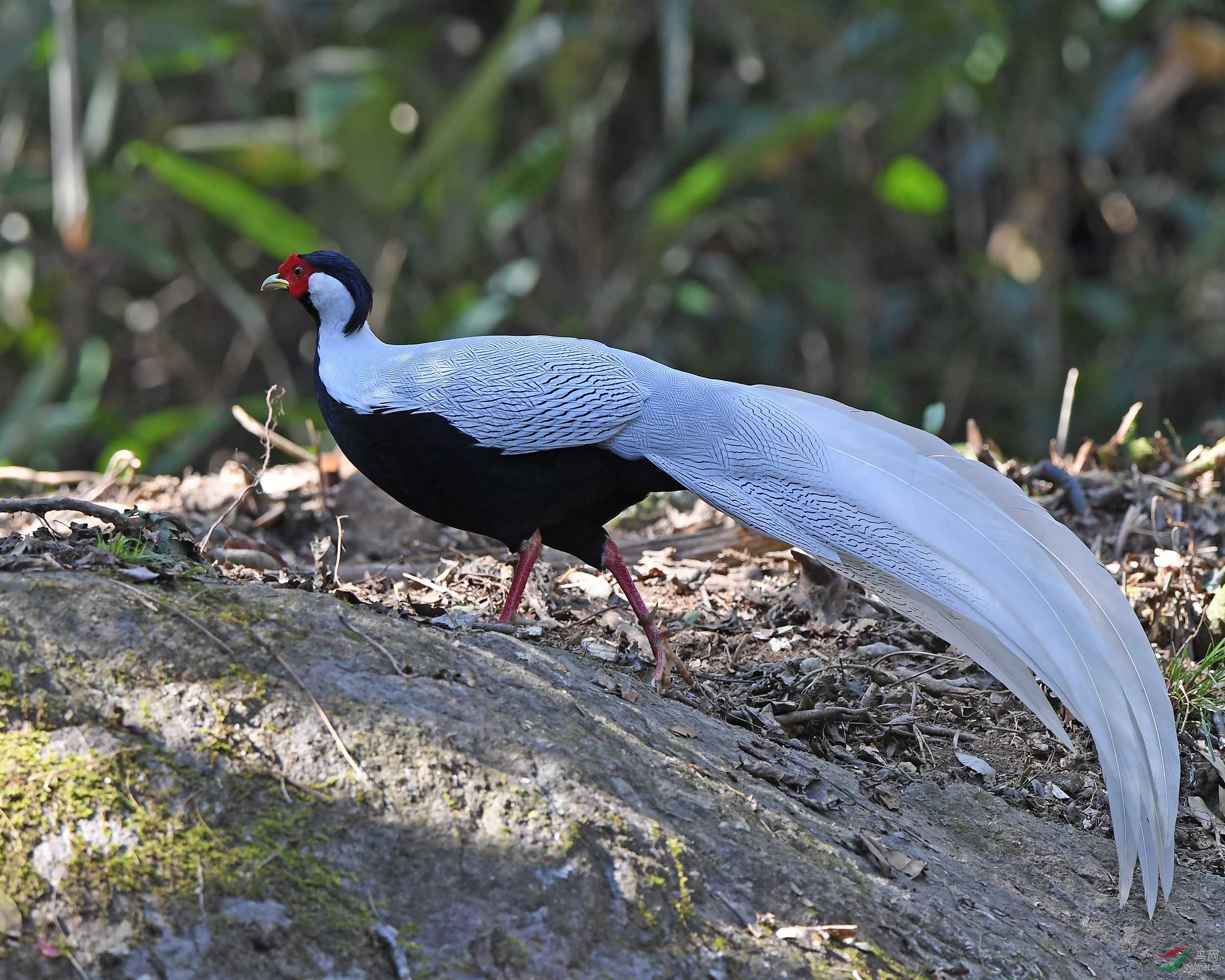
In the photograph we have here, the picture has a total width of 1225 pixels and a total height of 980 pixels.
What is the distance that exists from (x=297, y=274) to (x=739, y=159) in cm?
542

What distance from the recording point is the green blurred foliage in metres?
8.85

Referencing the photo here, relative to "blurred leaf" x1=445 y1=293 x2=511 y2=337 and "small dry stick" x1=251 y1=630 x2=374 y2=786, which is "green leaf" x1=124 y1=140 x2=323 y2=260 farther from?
"small dry stick" x1=251 y1=630 x2=374 y2=786

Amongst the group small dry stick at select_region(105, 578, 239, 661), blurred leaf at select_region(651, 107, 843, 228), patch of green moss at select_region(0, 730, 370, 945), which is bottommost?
patch of green moss at select_region(0, 730, 370, 945)

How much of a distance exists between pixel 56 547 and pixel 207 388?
363 inches

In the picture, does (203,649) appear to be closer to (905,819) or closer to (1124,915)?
(905,819)

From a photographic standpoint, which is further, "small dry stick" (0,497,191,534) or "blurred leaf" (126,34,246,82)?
"blurred leaf" (126,34,246,82)

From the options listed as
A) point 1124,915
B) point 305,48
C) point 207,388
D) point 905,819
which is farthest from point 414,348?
point 207,388

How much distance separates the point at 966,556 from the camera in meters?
3.09

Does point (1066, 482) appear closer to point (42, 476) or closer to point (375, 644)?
point (375, 644)

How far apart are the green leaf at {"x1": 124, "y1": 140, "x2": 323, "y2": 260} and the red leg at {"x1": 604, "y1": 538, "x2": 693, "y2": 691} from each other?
5.48 m

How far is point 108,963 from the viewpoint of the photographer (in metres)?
2.06

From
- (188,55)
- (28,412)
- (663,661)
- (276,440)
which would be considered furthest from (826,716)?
(188,55)

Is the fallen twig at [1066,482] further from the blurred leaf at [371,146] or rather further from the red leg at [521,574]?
the blurred leaf at [371,146]

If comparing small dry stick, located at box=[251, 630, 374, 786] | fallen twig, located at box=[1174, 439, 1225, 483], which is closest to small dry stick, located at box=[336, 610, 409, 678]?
small dry stick, located at box=[251, 630, 374, 786]
